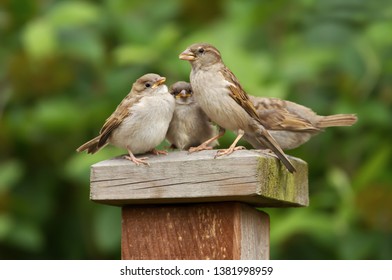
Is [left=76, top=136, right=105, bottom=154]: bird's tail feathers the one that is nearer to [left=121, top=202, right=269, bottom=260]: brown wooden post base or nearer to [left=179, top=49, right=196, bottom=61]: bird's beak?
[left=121, top=202, right=269, bottom=260]: brown wooden post base

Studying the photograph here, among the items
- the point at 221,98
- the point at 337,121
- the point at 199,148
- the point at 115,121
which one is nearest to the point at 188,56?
the point at 221,98

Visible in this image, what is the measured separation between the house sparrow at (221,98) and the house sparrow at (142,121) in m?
0.13

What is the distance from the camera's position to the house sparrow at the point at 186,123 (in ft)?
11.4

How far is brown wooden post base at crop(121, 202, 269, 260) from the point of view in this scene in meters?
3.28

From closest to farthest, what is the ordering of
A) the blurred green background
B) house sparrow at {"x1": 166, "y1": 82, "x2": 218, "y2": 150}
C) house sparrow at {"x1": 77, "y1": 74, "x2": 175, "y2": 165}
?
house sparrow at {"x1": 77, "y1": 74, "x2": 175, "y2": 165}, house sparrow at {"x1": 166, "y1": 82, "x2": 218, "y2": 150}, the blurred green background

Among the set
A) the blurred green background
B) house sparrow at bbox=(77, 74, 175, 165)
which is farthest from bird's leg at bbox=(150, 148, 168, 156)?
the blurred green background

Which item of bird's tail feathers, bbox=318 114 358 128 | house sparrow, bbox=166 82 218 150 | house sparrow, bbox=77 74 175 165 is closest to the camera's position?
house sparrow, bbox=77 74 175 165

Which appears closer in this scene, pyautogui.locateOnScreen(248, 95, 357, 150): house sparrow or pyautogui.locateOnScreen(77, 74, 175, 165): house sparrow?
pyautogui.locateOnScreen(77, 74, 175, 165): house sparrow

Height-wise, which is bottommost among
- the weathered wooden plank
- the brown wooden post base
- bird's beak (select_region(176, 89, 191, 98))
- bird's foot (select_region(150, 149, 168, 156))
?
the brown wooden post base

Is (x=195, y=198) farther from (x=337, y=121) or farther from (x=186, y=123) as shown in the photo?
(x=337, y=121)

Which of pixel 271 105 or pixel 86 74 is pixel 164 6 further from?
pixel 271 105

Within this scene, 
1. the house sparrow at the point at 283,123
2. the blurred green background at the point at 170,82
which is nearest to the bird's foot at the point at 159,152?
the house sparrow at the point at 283,123

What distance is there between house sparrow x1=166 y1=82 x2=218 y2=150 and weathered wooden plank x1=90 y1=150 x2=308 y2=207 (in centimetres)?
19
